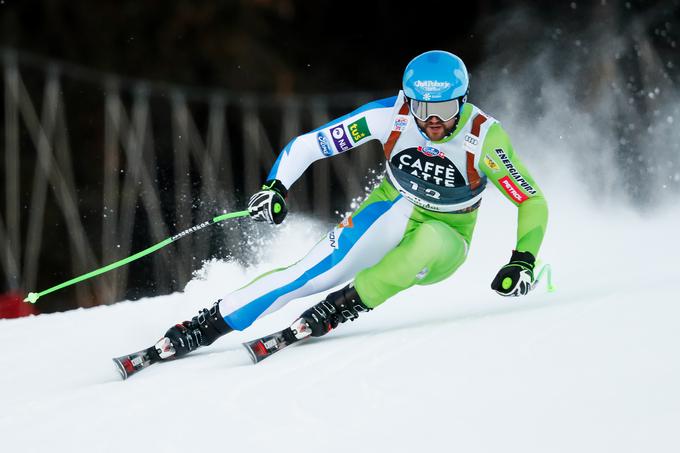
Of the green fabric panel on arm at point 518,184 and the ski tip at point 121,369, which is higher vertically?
the green fabric panel on arm at point 518,184

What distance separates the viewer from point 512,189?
335 cm

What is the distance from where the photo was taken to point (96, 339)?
161 inches

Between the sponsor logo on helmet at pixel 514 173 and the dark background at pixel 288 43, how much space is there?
7.20 metres

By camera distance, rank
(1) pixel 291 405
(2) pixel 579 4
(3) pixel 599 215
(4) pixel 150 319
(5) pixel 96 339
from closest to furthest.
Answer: (1) pixel 291 405 < (5) pixel 96 339 < (4) pixel 150 319 < (3) pixel 599 215 < (2) pixel 579 4

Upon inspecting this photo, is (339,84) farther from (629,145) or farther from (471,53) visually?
(629,145)

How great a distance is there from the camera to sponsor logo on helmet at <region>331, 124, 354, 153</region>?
3584 mm

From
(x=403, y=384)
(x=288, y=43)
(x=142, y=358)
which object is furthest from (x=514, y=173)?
(x=288, y=43)

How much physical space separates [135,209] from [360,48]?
13.0ft

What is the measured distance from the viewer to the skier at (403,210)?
329 centimetres

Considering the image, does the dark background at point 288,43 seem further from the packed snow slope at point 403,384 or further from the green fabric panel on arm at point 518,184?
the green fabric panel on arm at point 518,184

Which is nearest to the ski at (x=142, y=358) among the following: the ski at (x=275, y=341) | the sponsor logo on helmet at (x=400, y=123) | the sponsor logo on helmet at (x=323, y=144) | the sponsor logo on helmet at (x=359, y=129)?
the ski at (x=275, y=341)

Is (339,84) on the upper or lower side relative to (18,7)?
lower

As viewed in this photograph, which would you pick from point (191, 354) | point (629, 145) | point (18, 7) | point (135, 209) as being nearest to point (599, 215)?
point (629, 145)

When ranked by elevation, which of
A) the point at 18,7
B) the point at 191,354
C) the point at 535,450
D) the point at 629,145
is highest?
the point at 18,7
